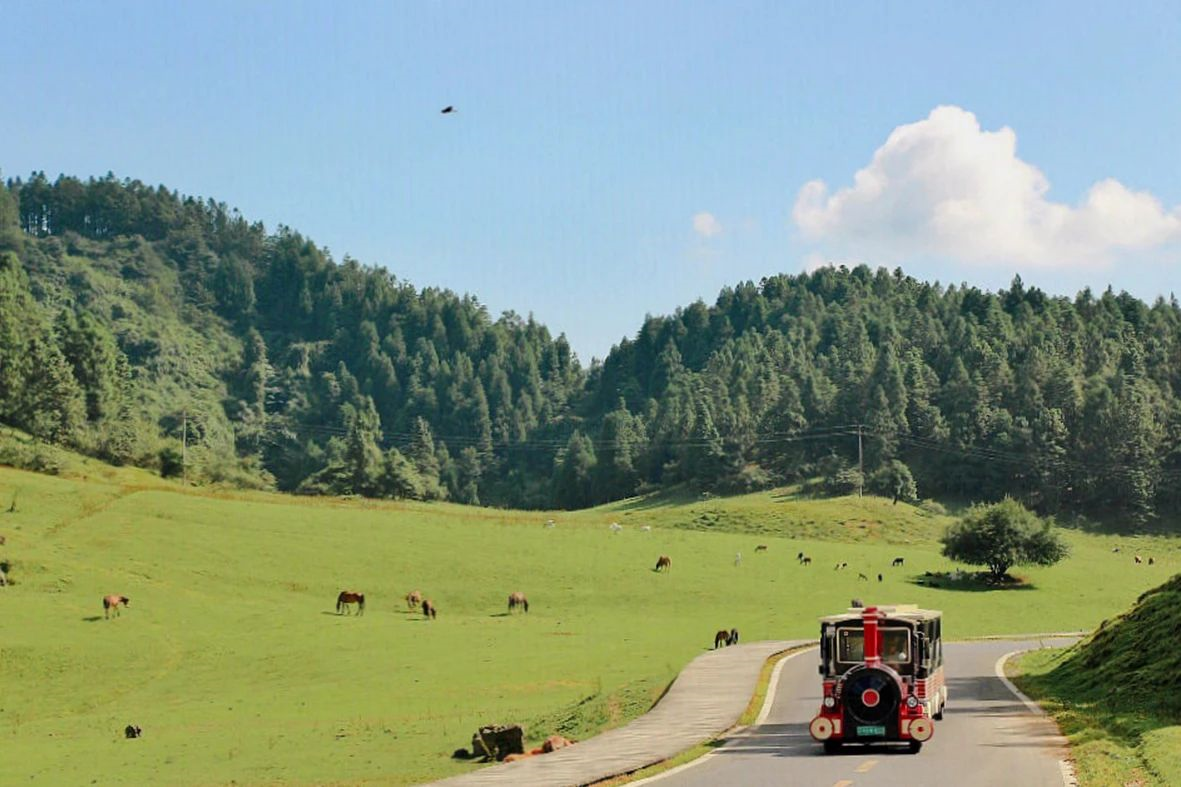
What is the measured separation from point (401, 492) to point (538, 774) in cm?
17129

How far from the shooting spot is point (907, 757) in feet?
93.5

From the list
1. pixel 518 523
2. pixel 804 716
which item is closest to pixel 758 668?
pixel 804 716

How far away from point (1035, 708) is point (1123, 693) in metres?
2.39

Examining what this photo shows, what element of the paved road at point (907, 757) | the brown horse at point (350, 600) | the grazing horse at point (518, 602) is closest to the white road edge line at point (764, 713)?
the paved road at point (907, 757)

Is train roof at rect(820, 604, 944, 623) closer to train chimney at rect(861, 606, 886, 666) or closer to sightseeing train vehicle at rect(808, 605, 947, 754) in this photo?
sightseeing train vehicle at rect(808, 605, 947, 754)

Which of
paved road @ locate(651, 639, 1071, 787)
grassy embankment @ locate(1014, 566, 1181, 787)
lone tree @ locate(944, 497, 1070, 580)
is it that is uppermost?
lone tree @ locate(944, 497, 1070, 580)

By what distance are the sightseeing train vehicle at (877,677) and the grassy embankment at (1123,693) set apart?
3468 millimetres

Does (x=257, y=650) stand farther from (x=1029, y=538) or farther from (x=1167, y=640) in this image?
(x=1029, y=538)

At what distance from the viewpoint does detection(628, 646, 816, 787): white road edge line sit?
87.8 ft

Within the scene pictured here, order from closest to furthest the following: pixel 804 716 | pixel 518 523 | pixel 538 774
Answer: pixel 538 774 < pixel 804 716 < pixel 518 523

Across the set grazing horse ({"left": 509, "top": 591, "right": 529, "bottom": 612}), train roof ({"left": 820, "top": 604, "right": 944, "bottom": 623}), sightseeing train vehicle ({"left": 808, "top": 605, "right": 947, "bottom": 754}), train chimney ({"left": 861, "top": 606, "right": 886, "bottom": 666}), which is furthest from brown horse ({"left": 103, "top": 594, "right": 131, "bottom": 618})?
train chimney ({"left": 861, "top": 606, "right": 886, "bottom": 666})

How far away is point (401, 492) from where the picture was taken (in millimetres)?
197250

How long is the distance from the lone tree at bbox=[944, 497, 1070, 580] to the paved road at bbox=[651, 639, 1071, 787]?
63.3 meters

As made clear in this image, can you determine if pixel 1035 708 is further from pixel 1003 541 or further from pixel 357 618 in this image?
pixel 1003 541
